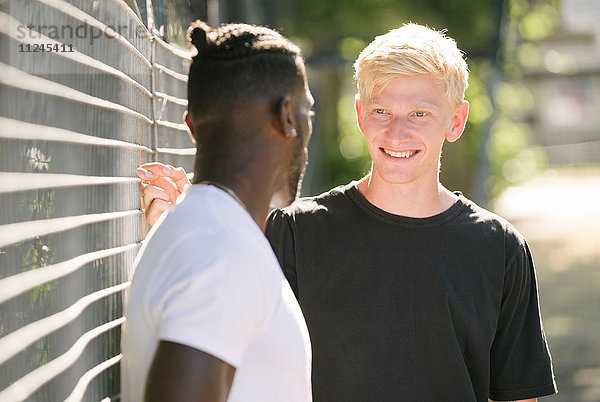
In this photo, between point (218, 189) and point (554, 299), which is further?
point (554, 299)

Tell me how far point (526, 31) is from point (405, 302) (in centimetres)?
943

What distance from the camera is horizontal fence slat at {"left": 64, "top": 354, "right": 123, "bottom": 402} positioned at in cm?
199

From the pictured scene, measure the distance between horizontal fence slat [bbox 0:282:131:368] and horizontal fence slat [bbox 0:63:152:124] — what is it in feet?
1.51

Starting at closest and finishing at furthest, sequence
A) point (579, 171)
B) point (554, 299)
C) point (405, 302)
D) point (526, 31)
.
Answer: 1. point (405, 302)
2. point (554, 299)
3. point (526, 31)
4. point (579, 171)

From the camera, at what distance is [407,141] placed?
9.37ft

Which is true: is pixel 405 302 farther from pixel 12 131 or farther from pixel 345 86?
pixel 345 86

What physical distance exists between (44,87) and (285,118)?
51 cm

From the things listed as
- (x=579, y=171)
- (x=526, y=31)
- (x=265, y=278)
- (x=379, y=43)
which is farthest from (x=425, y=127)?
(x=579, y=171)

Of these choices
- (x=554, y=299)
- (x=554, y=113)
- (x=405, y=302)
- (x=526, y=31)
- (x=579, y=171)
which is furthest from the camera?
(x=554, y=113)

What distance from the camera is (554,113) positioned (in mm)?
36156

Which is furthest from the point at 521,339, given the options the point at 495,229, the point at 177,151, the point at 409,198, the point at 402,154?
the point at 177,151

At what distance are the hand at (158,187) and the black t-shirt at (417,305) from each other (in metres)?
0.53

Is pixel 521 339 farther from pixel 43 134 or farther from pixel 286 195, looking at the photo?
pixel 43 134

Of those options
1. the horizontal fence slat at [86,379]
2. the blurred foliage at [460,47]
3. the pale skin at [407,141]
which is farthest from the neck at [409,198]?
the blurred foliage at [460,47]
